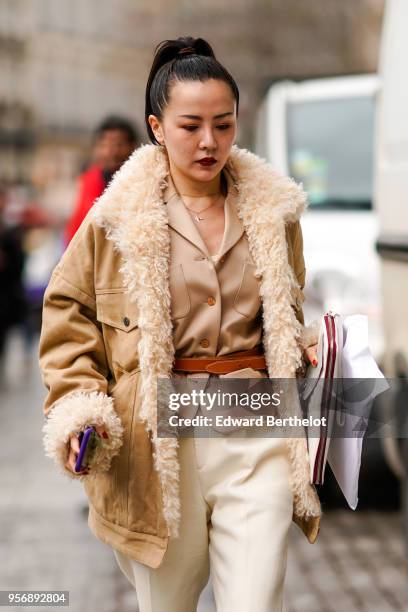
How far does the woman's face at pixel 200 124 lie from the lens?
282 centimetres

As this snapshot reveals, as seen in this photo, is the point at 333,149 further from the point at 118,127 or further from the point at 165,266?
the point at 165,266

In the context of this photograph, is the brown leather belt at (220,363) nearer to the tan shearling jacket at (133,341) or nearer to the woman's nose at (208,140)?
the tan shearling jacket at (133,341)

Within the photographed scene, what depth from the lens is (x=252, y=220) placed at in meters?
2.95

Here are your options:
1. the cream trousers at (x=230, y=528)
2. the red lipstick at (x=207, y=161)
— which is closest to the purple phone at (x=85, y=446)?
the cream trousers at (x=230, y=528)

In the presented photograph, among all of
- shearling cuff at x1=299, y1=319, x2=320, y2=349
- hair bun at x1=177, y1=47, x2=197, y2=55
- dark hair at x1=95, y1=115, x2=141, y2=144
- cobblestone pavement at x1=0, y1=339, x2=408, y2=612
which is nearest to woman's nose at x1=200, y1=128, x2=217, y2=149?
hair bun at x1=177, y1=47, x2=197, y2=55

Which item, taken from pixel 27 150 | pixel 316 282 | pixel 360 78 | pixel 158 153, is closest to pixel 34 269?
pixel 360 78

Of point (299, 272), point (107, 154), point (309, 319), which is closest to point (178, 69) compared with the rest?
point (299, 272)

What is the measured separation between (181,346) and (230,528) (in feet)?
1.43

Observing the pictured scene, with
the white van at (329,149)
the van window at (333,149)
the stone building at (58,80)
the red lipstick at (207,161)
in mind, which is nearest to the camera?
the red lipstick at (207,161)

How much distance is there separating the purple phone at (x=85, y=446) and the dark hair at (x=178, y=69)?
0.76 m

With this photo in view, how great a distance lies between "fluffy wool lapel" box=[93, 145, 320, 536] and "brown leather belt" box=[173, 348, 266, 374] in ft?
0.12

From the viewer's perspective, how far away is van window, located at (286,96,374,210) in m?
7.34

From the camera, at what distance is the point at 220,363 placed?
9.36 ft

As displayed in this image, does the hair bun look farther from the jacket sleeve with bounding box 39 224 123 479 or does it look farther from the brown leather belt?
the brown leather belt
